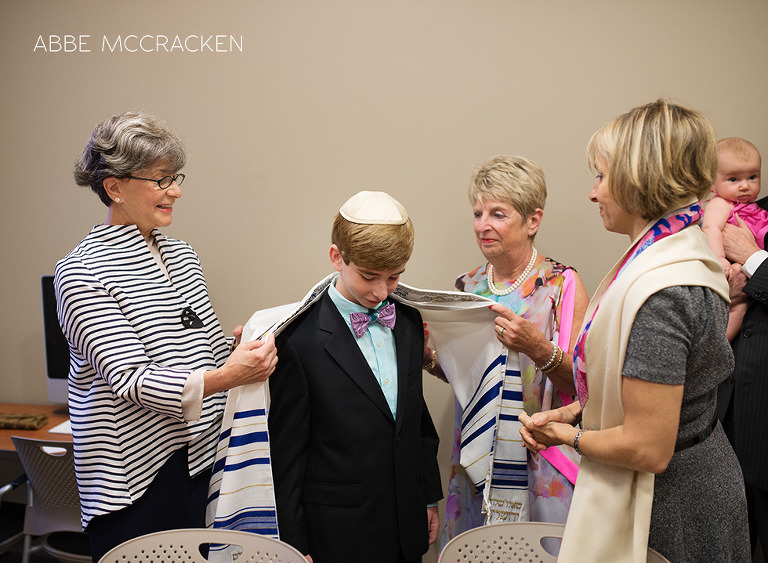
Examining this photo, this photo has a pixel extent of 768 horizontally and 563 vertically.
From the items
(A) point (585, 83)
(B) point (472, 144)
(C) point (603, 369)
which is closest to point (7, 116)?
(B) point (472, 144)

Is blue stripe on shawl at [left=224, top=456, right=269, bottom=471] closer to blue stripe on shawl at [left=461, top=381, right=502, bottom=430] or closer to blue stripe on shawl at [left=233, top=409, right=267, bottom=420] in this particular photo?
blue stripe on shawl at [left=233, top=409, right=267, bottom=420]

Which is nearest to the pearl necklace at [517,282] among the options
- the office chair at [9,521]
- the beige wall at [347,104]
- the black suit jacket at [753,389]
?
the beige wall at [347,104]

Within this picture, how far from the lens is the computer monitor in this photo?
3.16m

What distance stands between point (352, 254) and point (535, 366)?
84 cm

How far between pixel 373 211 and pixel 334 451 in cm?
68

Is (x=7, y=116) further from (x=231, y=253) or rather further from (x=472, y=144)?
(x=472, y=144)

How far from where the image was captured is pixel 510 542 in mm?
1719

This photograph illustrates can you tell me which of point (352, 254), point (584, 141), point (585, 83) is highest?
point (585, 83)

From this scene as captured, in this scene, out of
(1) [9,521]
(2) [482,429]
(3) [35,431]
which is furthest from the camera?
(1) [9,521]

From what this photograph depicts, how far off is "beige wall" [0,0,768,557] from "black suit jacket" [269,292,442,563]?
1.25 metres

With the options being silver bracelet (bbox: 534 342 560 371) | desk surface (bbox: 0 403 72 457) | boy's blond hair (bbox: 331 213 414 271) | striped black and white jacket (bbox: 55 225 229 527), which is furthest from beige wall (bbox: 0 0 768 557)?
boy's blond hair (bbox: 331 213 414 271)

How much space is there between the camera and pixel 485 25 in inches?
110

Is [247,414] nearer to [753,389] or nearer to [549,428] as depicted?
[549,428]

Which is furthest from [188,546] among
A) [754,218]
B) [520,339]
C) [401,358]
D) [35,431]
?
[754,218]
